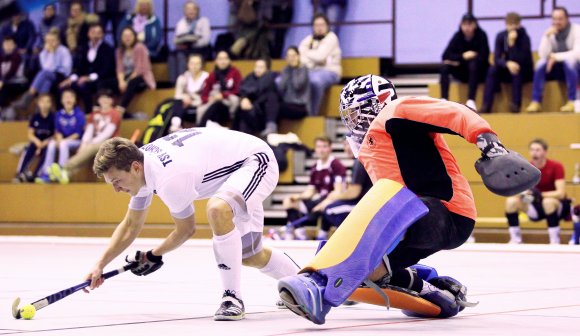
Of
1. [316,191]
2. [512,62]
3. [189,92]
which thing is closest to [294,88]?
[189,92]

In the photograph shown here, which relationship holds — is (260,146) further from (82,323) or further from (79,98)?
(79,98)

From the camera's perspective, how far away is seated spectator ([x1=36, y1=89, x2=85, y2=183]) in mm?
16984

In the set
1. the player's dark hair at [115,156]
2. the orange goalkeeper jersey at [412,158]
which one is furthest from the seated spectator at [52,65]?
the orange goalkeeper jersey at [412,158]

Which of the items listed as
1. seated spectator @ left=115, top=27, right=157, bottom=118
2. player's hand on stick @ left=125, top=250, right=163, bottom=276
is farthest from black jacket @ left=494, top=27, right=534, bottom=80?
player's hand on stick @ left=125, top=250, right=163, bottom=276

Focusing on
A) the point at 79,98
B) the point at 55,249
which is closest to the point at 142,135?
the point at 79,98

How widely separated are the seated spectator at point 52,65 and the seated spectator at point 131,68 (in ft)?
3.26

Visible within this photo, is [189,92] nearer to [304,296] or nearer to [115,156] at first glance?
[115,156]

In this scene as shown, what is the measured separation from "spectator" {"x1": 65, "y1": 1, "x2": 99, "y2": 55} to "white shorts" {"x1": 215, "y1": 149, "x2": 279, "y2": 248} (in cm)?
1294

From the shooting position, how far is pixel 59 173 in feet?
55.1

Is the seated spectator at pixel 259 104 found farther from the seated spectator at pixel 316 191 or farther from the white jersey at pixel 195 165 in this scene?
the white jersey at pixel 195 165

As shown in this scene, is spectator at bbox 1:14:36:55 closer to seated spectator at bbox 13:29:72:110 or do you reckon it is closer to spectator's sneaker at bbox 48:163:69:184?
seated spectator at bbox 13:29:72:110

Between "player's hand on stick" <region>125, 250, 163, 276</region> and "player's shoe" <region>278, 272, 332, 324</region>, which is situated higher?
"player's shoe" <region>278, 272, 332, 324</region>

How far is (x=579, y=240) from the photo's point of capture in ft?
43.0

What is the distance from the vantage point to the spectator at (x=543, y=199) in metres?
13.5
